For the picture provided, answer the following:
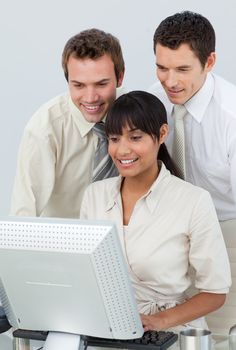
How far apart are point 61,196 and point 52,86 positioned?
1904 mm

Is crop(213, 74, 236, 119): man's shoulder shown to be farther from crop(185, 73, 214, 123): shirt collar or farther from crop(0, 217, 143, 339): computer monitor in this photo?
crop(0, 217, 143, 339): computer monitor

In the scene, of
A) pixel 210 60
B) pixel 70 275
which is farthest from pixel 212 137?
pixel 70 275

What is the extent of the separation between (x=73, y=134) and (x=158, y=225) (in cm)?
53

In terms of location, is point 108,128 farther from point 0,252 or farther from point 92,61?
point 0,252

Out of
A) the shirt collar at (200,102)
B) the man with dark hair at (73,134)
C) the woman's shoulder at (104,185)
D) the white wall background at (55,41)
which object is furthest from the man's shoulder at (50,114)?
the white wall background at (55,41)

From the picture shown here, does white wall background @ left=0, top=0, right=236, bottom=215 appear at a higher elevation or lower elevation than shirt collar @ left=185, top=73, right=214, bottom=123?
lower

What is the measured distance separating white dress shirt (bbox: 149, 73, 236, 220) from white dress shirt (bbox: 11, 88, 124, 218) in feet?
0.88

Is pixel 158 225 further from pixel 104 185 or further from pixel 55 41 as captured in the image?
pixel 55 41

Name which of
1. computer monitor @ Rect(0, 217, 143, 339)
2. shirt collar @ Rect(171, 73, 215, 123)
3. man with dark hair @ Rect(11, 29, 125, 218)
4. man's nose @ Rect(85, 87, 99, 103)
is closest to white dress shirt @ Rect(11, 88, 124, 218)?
man with dark hair @ Rect(11, 29, 125, 218)

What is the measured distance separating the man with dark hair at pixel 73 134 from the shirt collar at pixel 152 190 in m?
0.27

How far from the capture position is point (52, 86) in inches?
195

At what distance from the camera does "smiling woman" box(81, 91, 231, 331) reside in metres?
2.62

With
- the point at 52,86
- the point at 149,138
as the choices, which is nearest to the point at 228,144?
the point at 149,138

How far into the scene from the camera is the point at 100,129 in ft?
9.86
